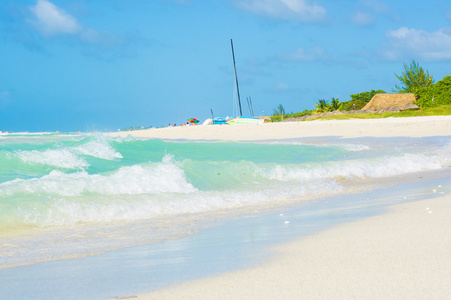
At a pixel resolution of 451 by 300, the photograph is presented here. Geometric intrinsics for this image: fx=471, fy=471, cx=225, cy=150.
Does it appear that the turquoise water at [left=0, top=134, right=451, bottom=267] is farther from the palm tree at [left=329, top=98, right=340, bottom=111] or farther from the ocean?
the palm tree at [left=329, top=98, right=340, bottom=111]

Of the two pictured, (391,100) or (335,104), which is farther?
(335,104)

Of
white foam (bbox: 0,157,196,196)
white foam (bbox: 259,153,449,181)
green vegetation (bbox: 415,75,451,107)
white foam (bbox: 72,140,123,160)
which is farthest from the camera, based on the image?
green vegetation (bbox: 415,75,451,107)

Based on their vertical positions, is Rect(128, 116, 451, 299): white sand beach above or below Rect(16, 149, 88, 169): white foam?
below

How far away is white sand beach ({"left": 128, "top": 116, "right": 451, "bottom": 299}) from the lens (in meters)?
2.91

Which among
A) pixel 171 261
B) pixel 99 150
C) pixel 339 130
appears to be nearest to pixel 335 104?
→ pixel 339 130

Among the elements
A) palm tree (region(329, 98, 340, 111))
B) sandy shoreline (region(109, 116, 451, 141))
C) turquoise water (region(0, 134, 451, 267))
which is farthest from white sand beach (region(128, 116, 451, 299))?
palm tree (region(329, 98, 340, 111))

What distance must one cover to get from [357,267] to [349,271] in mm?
118

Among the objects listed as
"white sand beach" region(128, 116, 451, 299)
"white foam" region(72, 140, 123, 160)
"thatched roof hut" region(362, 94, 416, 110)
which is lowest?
"white sand beach" region(128, 116, 451, 299)

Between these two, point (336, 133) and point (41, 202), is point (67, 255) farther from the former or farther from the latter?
point (336, 133)

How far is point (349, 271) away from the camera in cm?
330

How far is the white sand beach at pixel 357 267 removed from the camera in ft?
9.56

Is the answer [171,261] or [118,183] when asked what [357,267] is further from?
[118,183]

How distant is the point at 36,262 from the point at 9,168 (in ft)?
30.9

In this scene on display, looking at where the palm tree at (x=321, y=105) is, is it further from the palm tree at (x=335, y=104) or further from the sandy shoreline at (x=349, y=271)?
the sandy shoreline at (x=349, y=271)
